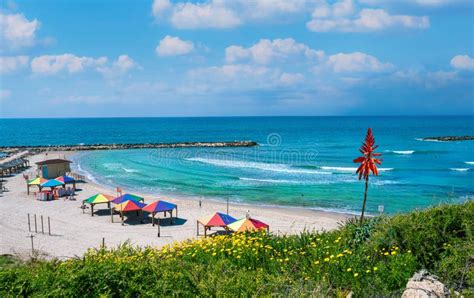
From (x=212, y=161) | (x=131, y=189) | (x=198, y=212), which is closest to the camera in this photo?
(x=198, y=212)

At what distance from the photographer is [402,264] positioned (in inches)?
296

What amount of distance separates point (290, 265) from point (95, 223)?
1935cm

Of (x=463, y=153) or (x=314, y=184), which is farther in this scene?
(x=463, y=153)

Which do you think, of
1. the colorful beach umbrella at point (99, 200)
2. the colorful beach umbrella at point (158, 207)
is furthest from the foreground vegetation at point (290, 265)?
the colorful beach umbrella at point (99, 200)

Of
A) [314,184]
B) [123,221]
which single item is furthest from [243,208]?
[314,184]

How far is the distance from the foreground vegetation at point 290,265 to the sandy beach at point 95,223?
750cm

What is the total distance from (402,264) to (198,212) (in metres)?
21.7

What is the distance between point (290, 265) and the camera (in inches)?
328

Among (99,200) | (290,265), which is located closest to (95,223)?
(99,200)

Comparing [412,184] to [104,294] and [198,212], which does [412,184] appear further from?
[104,294]

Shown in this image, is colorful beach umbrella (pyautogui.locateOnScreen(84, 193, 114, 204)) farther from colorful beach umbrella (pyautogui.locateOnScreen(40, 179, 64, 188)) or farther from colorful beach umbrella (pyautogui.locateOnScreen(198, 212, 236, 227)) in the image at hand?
colorful beach umbrella (pyautogui.locateOnScreen(198, 212, 236, 227))

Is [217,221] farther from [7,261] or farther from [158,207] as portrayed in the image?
[7,261]

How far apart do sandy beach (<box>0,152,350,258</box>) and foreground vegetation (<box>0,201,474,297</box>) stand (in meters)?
7.50

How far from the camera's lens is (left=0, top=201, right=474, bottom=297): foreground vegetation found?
6.10 metres
